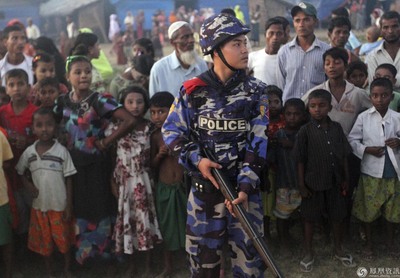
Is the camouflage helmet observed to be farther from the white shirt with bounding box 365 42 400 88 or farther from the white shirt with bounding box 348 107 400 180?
the white shirt with bounding box 365 42 400 88

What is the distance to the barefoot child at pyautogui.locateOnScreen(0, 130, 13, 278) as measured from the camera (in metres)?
3.72

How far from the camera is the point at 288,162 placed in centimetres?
408

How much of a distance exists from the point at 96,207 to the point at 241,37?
1945 mm

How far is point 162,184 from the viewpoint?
13.0 feet

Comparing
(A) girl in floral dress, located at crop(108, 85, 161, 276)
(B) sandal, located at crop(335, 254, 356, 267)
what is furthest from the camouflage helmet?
(B) sandal, located at crop(335, 254, 356, 267)

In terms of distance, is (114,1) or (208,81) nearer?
(208,81)

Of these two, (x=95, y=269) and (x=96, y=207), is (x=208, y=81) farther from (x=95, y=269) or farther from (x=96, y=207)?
(x=95, y=269)

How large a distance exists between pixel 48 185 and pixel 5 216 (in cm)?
41

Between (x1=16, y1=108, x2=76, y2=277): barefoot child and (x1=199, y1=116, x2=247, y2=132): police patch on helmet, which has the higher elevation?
(x1=199, y1=116, x2=247, y2=132): police patch on helmet

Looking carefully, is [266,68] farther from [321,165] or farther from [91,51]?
[91,51]

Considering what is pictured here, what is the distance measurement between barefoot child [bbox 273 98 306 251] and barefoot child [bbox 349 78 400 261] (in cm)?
47

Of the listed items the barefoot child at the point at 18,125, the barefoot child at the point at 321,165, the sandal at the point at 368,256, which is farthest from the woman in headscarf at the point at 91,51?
the sandal at the point at 368,256

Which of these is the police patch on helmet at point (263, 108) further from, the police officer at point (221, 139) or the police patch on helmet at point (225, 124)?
the police patch on helmet at point (225, 124)

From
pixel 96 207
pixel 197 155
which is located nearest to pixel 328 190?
pixel 197 155
